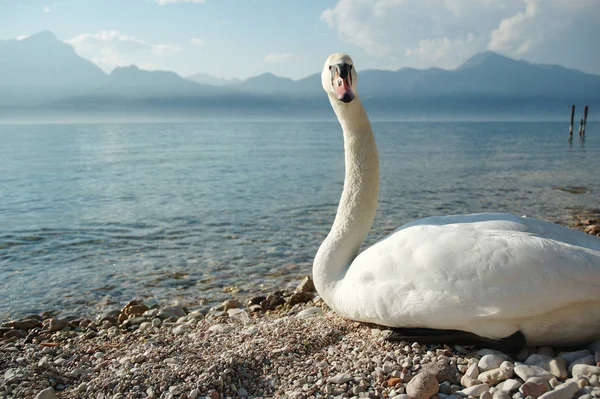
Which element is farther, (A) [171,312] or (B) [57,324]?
(A) [171,312]

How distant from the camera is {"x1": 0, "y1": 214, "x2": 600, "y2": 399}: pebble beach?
385 cm

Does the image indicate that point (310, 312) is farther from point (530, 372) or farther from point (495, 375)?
point (530, 372)

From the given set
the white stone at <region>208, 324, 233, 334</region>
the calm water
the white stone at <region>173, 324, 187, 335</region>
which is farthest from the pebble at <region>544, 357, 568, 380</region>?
the calm water

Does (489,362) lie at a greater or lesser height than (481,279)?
lesser

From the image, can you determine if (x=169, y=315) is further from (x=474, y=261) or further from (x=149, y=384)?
(x=474, y=261)

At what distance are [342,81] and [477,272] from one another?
2022mm

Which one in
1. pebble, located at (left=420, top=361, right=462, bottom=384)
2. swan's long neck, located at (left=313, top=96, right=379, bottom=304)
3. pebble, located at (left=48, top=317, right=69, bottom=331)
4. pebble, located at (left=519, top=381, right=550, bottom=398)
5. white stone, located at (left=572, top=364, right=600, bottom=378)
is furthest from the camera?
pebble, located at (left=48, top=317, right=69, bottom=331)

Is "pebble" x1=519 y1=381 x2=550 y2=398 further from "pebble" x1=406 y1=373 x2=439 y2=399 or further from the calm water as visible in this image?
the calm water

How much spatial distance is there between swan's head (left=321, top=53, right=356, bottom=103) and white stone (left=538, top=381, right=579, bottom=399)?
2621 millimetres

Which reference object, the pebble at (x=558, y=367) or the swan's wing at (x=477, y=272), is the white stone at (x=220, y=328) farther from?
the pebble at (x=558, y=367)

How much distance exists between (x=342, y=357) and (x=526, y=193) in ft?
52.0

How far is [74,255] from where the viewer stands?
10.6 meters

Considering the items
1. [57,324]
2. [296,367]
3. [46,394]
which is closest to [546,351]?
[296,367]

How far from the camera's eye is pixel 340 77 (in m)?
4.88
